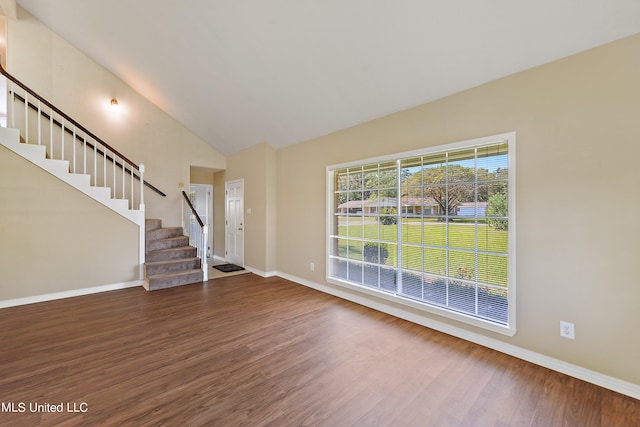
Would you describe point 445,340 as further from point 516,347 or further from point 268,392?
point 268,392

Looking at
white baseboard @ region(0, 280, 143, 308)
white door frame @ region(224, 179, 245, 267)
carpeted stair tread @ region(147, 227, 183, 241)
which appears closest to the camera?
white baseboard @ region(0, 280, 143, 308)

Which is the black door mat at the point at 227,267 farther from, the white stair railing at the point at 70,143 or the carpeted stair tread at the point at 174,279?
the white stair railing at the point at 70,143

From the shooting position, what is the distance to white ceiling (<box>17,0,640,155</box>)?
1986 millimetres

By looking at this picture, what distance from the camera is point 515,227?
2.32 metres

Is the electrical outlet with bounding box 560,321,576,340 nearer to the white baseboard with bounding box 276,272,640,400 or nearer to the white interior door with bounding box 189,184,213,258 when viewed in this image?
the white baseboard with bounding box 276,272,640,400

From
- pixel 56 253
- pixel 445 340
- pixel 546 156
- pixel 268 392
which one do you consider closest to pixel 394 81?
pixel 546 156

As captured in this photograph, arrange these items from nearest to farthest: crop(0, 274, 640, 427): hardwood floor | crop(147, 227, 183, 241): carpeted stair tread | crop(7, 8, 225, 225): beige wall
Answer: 1. crop(0, 274, 640, 427): hardwood floor
2. crop(7, 8, 225, 225): beige wall
3. crop(147, 227, 183, 241): carpeted stair tread

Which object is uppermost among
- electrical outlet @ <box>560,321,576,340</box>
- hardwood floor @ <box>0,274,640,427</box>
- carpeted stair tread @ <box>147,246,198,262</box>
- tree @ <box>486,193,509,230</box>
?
tree @ <box>486,193,509,230</box>

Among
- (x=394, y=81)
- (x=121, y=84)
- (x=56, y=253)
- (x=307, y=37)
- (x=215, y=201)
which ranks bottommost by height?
(x=56, y=253)

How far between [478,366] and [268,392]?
1753 millimetres

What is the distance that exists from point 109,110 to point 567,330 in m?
7.73

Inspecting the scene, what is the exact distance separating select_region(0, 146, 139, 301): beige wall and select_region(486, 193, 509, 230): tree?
5.29 metres

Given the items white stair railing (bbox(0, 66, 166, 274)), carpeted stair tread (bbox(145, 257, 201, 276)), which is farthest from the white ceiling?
carpeted stair tread (bbox(145, 257, 201, 276))

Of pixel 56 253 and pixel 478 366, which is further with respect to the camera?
pixel 56 253
